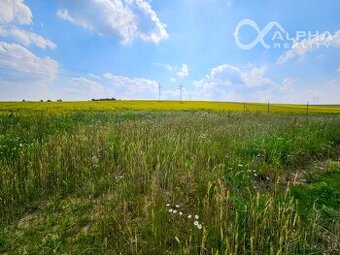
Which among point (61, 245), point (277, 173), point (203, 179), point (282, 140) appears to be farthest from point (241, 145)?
point (61, 245)

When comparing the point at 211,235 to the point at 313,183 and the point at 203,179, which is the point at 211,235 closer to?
the point at 203,179

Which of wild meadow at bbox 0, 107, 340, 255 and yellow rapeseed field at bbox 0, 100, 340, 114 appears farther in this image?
yellow rapeseed field at bbox 0, 100, 340, 114

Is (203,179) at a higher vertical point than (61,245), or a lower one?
higher

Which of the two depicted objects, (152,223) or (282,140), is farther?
(282,140)

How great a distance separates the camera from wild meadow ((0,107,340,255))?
12.3 ft

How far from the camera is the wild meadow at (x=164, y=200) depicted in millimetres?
3742

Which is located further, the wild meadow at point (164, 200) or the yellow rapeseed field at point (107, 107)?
the yellow rapeseed field at point (107, 107)

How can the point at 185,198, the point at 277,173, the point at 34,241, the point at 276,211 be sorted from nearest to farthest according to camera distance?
1. the point at 276,211
2. the point at 34,241
3. the point at 185,198
4. the point at 277,173

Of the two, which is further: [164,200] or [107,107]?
[107,107]

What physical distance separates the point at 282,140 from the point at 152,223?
20.1ft

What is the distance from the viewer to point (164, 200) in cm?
475

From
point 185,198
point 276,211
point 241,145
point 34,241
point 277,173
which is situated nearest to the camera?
point 276,211

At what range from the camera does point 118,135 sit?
28.0ft

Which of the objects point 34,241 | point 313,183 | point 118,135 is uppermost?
point 118,135
